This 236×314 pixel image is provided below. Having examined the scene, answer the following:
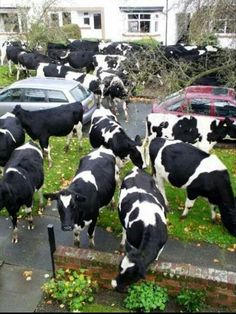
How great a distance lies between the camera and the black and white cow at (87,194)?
7.10 meters

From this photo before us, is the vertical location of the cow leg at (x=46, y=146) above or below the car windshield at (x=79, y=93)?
below

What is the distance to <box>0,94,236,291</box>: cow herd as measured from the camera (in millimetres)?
6727

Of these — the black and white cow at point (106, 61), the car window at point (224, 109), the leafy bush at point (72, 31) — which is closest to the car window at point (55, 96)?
the car window at point (224, 109)

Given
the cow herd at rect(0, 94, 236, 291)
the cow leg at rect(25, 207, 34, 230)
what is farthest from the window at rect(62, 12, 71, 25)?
the cow leg at rect(25, 207, 34, 230)

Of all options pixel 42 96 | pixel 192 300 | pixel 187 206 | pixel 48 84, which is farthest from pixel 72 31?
pixel 192 300

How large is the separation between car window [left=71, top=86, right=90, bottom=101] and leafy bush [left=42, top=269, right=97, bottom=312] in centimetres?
869

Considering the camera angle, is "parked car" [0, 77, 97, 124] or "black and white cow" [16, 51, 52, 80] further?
"black and white cow" [16, 51, 52, 80]

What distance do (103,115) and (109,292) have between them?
20.2 feet

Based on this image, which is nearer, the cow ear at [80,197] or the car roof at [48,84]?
the cow ear at [80,197]

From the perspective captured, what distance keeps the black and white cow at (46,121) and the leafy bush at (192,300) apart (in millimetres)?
6675

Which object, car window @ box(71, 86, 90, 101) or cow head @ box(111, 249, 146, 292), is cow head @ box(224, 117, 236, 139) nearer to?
car window @ box(71, 86, 90, 101)

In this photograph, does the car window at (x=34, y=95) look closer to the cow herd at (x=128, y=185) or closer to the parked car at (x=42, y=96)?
the parked car at (x=42, y=96)

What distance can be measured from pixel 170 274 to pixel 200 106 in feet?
25.6

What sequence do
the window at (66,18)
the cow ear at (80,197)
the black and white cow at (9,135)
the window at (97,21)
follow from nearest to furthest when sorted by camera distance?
the cow ear at (80,197)
the black and white cow at (9,135)
the window at (66,18)
the window at (97,21)
